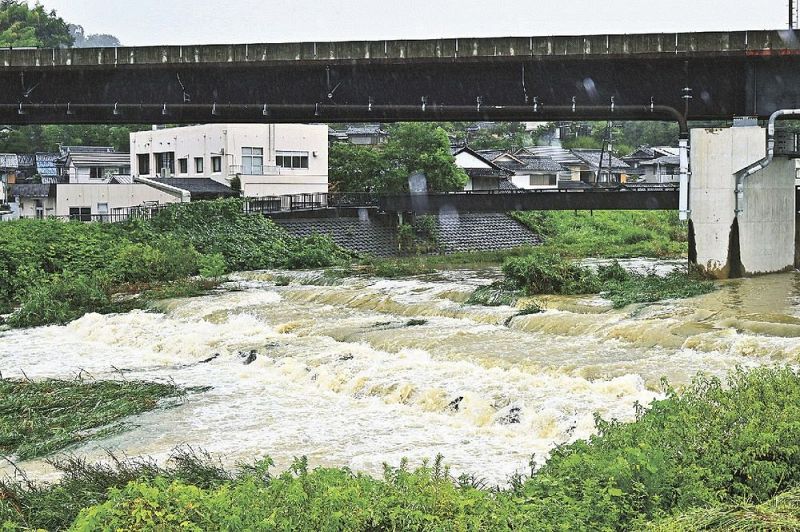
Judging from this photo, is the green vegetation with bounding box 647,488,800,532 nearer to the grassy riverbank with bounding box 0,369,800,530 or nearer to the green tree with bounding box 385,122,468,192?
the grassy riverbank with bounding box 0,369,800,530

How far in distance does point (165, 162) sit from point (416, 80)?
3108 cm

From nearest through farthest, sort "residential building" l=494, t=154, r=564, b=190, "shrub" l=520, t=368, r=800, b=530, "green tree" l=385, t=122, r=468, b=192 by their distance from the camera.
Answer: "shrub" l=520, t=368, r=800, b=530
"green tree" l=385, t=122, r=468, b=192
"residential building" l=494, t=154, r=564, b=190

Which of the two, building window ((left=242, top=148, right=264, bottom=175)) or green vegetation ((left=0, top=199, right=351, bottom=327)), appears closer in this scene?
green vegetation ((left=0, top=199, right=351, bottom=327))

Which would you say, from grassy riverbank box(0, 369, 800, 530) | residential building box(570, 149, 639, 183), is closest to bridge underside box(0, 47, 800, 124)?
grassy riverbank box(0, 369, 800, 530)

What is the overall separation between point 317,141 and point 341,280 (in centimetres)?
2549

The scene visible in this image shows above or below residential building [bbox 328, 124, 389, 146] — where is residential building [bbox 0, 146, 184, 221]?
below

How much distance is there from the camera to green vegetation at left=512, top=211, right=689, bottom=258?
42594 mm

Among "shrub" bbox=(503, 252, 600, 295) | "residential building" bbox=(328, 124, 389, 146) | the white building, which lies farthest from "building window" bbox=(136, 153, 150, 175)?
"shrub" bbox=(503, 252, 600, 295)

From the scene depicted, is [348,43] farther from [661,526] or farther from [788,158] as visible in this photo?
[661,526]

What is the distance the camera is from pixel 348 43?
27281mm

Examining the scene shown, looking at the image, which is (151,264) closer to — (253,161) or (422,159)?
(253,161)

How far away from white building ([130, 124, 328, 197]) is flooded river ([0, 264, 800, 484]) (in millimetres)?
26329

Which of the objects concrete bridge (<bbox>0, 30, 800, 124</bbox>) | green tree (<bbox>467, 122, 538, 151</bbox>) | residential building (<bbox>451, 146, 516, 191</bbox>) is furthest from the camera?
green tree (<bbox>467, 122, 538, 151</bbox>)

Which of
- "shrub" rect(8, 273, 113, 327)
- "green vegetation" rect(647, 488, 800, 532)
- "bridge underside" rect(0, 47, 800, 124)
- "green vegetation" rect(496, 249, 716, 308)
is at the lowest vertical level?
"shrub" rect(8, 273, 113, 327)
